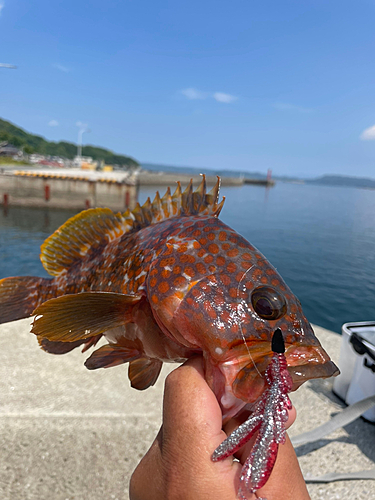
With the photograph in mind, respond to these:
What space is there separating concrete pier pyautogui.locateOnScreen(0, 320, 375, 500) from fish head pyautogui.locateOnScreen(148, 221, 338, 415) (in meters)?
2.50

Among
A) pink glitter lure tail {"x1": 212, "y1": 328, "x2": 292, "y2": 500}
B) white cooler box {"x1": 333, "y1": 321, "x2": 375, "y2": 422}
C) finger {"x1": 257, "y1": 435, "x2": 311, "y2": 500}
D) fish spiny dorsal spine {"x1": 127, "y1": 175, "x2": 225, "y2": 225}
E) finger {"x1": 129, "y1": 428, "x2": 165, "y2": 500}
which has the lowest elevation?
white cooler box {"x1": 333, "y1": 321, "x2": 375, "y2": 422}

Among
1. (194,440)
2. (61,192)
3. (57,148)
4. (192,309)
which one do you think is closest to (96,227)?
(192,309)

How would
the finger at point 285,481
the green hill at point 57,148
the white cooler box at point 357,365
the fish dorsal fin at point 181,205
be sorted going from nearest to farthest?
the finger at point 285,481 < the fish dorsal fin at point 181,205 < the white cooler box at point 357,365 < the green hill at point 57,148

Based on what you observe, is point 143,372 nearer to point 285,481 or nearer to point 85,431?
point 285,481

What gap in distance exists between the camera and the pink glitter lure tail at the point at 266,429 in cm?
115

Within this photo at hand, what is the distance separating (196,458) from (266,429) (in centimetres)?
30

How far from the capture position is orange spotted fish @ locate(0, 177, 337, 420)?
1329mm

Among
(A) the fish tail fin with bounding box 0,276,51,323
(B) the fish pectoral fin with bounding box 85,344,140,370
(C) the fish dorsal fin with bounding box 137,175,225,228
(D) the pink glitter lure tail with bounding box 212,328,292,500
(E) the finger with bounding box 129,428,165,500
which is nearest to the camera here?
(D) the pink glitter lure tail with bounding box 212,328,292,500

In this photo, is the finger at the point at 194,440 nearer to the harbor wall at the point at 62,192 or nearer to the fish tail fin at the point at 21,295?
the fish tail fin at the point at 21,295

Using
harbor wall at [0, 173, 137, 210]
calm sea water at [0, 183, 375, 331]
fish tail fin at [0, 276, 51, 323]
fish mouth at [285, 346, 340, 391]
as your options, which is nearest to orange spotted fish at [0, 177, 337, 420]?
fish mouth at [285, 346, 340, 391]

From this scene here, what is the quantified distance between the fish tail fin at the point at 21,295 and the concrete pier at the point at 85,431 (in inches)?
72.1

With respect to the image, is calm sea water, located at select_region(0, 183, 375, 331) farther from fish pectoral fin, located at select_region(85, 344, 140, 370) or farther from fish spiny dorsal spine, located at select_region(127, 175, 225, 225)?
fish pectoral fin, located at select_region(85, 344, 140, 370)

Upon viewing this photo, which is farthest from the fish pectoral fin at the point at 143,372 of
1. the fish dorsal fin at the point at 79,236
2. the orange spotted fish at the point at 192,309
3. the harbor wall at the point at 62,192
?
the harbor wall at the point at 62,192

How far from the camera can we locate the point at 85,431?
3.61m
